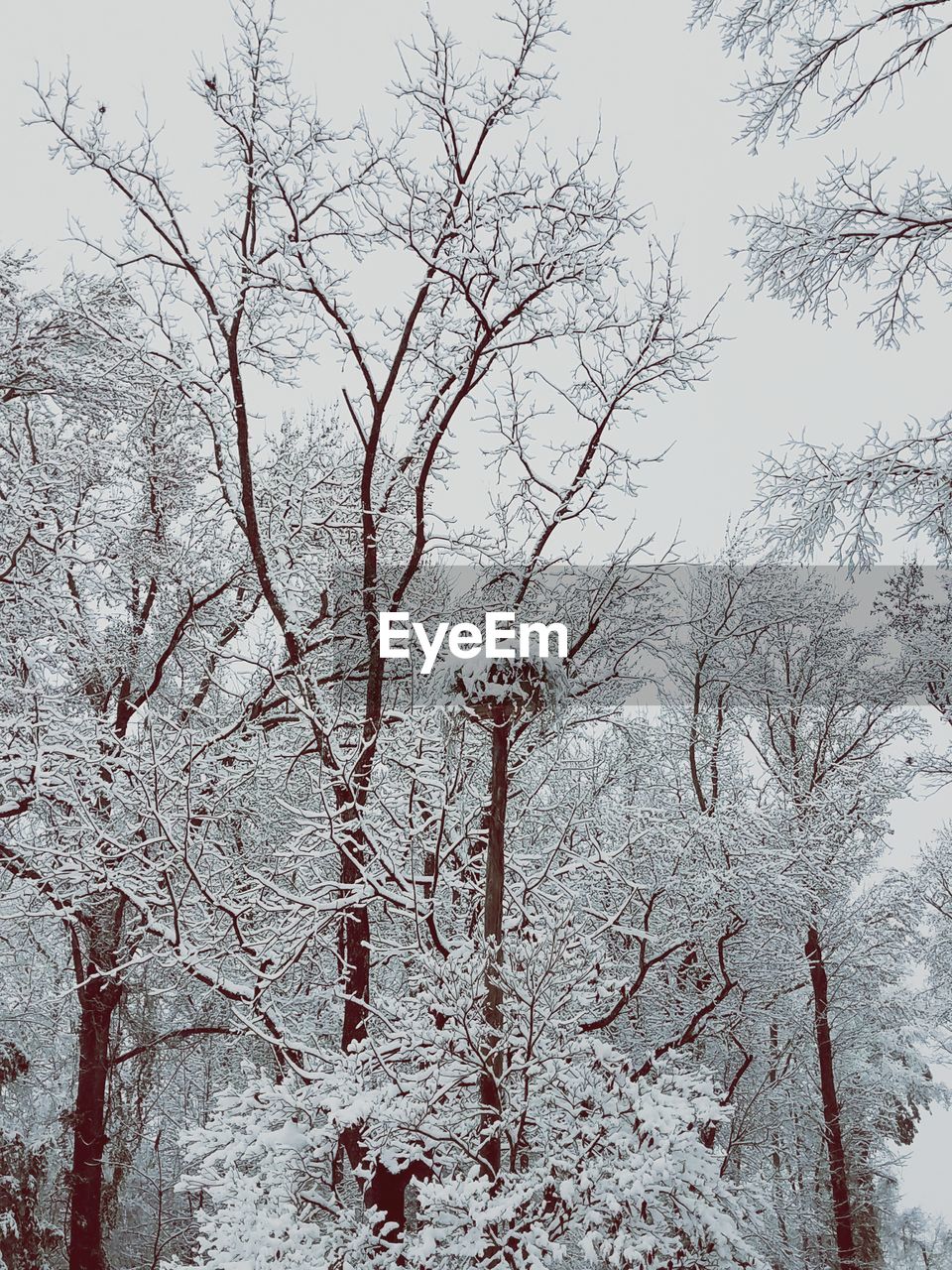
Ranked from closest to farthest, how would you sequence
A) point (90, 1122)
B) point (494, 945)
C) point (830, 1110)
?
point (494, 945) < point (90, 1122) < point (830, 1110)

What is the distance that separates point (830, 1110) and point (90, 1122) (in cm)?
857

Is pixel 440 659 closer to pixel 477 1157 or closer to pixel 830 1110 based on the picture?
pixel 477 1157

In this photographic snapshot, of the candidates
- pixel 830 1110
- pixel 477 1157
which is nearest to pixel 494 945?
pixel 477 1157

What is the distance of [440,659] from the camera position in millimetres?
4637

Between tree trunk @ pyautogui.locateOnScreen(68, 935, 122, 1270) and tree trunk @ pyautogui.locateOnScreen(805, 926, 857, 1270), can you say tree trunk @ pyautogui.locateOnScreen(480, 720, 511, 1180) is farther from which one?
tree trunk @ pyautogui.locateOnScreen(805, 926, 857, 1270)

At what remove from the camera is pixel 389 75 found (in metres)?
6.63

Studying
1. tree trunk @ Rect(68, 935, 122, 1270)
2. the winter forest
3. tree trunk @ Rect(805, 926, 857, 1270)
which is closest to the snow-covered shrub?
the winter forest

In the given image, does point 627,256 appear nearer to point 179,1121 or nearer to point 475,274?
point 475,274

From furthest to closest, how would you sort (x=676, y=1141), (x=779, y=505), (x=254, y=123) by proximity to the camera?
(x=254, y=123) < (x=779, y=505) < (x=676, y=1141)

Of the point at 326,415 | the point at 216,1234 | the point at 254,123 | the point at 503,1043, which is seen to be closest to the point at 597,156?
the point at 254,123

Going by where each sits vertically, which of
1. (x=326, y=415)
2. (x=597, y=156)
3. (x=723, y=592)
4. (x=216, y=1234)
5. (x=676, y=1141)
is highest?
(x=597, y=156)

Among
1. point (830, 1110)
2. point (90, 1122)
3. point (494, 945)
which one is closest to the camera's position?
point (494, 945)

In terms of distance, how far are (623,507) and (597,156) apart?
2476mm

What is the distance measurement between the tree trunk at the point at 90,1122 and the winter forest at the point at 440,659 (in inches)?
2.4
